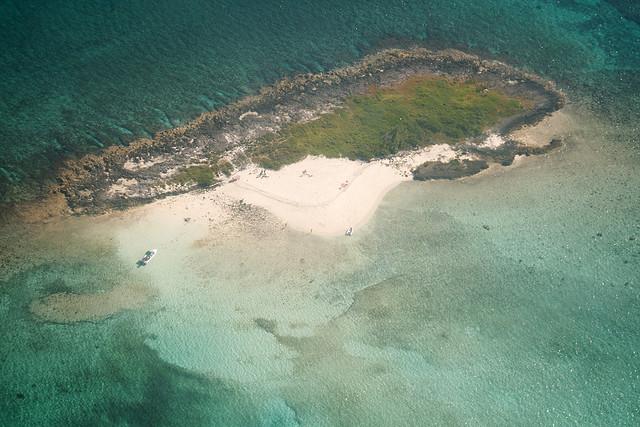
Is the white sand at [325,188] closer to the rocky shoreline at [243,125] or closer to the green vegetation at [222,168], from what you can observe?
the green vegetation at [222,168]

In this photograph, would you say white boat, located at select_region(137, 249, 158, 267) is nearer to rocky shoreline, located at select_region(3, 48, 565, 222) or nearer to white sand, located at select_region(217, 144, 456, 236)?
rocky shoreline, located at select_region(3, 48, 565, 222)

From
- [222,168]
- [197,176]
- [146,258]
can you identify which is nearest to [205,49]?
[222,168]

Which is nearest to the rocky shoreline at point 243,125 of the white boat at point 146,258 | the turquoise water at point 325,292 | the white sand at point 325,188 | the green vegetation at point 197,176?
the green vegetation at point 197,176

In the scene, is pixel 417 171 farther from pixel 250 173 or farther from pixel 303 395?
pixel 303 395

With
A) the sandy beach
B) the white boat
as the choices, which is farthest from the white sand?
the white boat

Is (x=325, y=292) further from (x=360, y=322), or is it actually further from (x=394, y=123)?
(x=394, y=123)

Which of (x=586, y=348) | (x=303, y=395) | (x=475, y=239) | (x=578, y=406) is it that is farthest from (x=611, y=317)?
(x=303, y=395)
